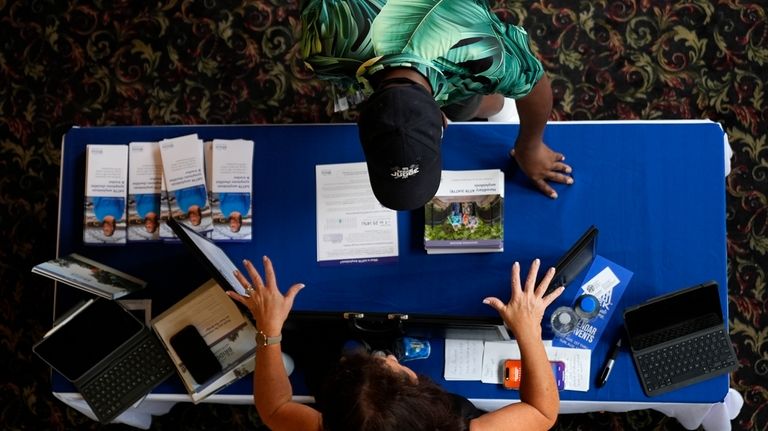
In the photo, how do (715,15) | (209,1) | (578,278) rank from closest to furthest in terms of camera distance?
(578,278), (715,15), (209,1)

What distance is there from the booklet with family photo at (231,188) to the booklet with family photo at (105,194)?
0.95 feet

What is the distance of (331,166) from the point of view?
1978 millimetres

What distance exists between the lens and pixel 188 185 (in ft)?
6.50

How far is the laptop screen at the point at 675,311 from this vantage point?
5.81 feet

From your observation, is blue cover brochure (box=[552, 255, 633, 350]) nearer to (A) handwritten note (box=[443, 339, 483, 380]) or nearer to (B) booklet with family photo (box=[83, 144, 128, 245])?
(A) handwritten note (box=[443, 339, 483, 380])

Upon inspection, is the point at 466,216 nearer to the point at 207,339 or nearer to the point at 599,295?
the point at 599,295

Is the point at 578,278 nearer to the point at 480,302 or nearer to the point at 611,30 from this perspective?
the point at 480,302

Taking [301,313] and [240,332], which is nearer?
[301,313]

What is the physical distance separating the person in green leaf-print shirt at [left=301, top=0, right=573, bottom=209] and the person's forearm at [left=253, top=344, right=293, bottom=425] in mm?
634

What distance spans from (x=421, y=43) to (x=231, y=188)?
89cm

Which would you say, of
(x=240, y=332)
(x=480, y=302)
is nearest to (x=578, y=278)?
(x=480, y=302)

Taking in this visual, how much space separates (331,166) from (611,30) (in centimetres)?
146

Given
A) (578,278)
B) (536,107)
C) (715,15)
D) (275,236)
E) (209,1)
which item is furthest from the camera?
(209,1)

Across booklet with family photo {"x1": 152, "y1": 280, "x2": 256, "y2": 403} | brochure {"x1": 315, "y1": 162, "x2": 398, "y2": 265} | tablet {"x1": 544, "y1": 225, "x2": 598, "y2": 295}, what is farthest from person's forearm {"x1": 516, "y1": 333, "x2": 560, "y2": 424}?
booklet with family photo {"x1": 152, "y1": 280, "x2": 256, "y2": 403}
